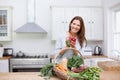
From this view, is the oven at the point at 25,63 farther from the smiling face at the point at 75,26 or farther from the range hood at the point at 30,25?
the smiling face at the point at 75,26

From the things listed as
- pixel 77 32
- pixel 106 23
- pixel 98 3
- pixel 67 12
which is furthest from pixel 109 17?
pixel 77 32

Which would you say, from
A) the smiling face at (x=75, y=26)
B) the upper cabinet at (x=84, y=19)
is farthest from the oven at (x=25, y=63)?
the smiling face at (x=75, y=26)

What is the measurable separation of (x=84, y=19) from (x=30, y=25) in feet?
4.24

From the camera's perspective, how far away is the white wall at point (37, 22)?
200 inches

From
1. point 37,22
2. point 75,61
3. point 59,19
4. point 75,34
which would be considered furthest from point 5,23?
point 75,61

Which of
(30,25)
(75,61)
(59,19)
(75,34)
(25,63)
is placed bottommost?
(25,63)

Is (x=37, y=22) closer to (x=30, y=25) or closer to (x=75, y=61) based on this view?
(x=30, y=25)

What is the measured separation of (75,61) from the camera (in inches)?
73.8

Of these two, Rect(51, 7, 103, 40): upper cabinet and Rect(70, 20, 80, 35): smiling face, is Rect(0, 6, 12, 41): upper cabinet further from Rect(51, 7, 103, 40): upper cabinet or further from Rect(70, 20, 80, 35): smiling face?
Rect(70, 20, 80, 35): smiling face

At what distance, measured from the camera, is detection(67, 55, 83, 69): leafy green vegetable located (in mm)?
1852

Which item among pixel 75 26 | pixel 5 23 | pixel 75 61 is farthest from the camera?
pixel 5 23

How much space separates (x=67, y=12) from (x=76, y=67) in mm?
3187

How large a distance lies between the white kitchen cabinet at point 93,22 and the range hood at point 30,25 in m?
1.04

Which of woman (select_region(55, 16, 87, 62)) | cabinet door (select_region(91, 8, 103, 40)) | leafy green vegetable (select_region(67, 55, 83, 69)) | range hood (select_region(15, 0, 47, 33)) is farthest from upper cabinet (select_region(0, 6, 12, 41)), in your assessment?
leafy green vegetable (select_region(67, 55, 83, 69))
